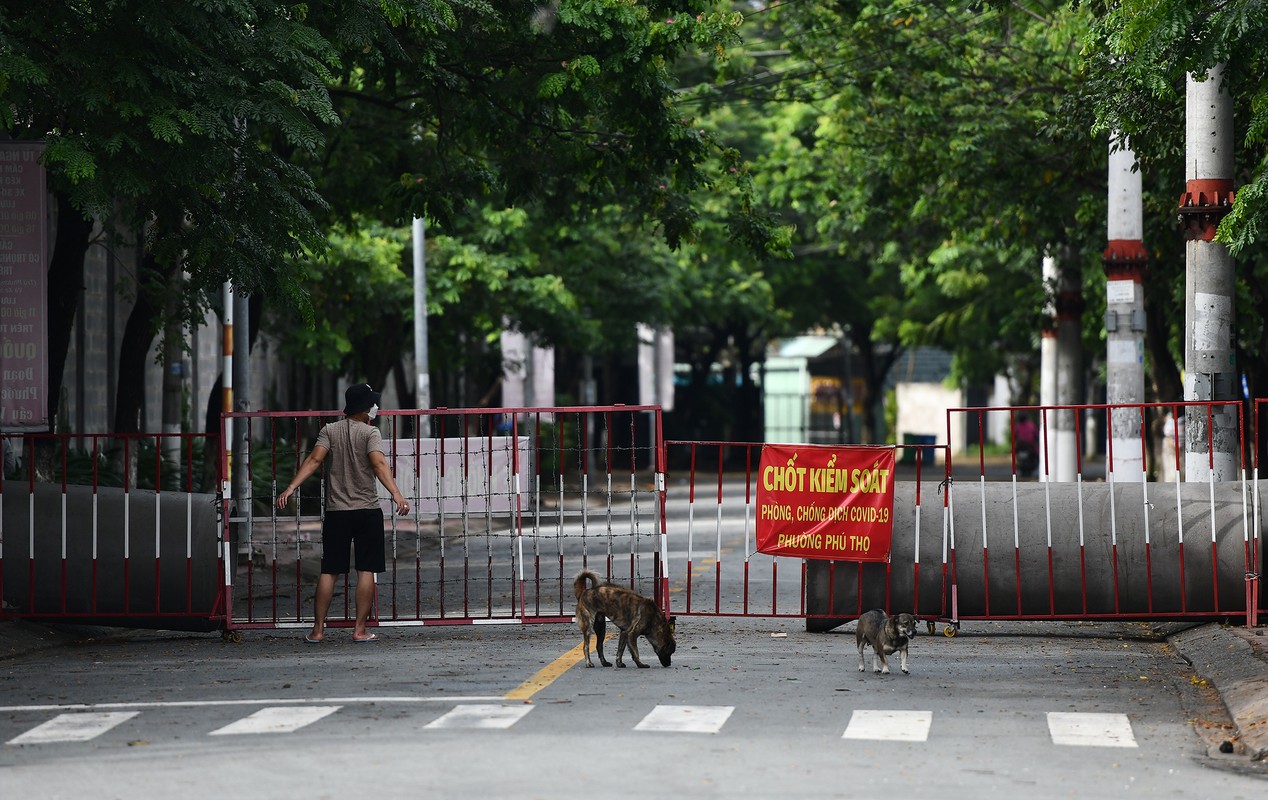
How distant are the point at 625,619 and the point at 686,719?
85.9 inches

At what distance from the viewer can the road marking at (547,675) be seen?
10.0 m

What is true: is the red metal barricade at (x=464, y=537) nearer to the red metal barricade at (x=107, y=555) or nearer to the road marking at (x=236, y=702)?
the red metal barricade at (x=107, y=555)

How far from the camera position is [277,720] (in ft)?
29.8

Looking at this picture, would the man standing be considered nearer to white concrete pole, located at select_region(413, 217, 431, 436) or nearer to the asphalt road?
the asphalt road

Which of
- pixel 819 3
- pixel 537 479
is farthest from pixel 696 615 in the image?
pixel 819 3

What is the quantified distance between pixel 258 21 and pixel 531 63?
446 cm

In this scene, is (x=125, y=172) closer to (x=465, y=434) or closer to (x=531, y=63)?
(x=465, y=434)

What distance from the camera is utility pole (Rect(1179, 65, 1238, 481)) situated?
13.8m

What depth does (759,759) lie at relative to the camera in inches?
314

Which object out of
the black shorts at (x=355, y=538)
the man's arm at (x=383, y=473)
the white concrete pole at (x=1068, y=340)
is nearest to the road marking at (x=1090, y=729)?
the man's arm at (x=383, y=473)

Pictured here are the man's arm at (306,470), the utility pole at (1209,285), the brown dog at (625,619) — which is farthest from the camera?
the utility pole at (1209,285)

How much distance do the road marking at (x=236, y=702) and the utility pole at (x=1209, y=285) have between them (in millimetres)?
6455

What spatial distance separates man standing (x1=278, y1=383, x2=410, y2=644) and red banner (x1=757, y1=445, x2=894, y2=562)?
8.93ft

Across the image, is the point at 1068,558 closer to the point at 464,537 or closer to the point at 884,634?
the point at 884,634
